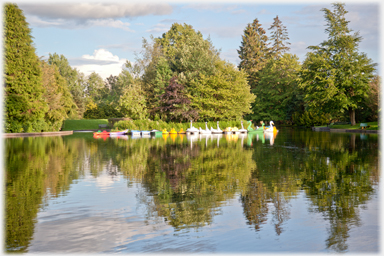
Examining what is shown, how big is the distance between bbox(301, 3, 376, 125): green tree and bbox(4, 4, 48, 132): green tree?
34510 mm

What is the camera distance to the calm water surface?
6.27m

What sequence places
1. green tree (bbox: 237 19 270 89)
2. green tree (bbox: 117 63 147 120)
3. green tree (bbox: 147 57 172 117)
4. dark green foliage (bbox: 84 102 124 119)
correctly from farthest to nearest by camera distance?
green tree (bbox: 237 19 270 89), dark green foliage (bbox: 84 102 124 119), green tree (bbox: 147 57 172 117), green tree (bbox: 117 63 147 120)

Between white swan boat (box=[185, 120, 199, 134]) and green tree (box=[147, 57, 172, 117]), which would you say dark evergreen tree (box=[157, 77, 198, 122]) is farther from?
white swan boat (box=[185, 120, 199, 134])

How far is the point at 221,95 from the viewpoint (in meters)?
53.4

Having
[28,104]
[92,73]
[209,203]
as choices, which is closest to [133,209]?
[209,203]

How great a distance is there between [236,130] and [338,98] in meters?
13.2

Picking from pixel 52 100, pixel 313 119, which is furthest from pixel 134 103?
pixel 313 119

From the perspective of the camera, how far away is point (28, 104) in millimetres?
42906

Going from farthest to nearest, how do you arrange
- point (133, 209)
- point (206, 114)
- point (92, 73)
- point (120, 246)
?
point (92, 73) → point (206, 114) → point (133, 209) → point (120, 246)

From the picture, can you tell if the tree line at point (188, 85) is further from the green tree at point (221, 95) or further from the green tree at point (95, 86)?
the green tree at point (95, 86)

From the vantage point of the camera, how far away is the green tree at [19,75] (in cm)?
4212

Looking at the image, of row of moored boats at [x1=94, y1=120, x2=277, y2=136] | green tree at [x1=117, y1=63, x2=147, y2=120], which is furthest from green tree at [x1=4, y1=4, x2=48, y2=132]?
green tree at [x1=117, y1=63, x2=147, y2=120]

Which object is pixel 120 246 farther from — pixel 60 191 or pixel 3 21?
pixel 3 21

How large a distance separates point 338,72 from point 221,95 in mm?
15580
